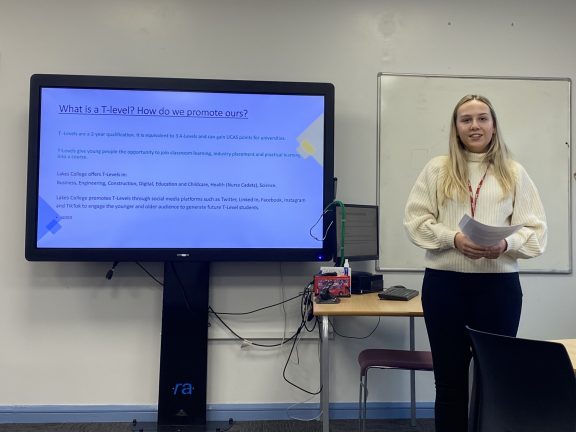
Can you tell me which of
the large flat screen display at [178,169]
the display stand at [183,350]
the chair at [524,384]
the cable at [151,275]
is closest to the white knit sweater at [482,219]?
the chair at [524,384]

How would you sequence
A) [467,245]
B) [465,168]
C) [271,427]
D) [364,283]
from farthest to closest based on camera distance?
1. [271,427]
2. [364,283]
3. [465,168]
4. [467,245]

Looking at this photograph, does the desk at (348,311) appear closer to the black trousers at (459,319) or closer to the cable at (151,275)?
the black trousers at (459,319)

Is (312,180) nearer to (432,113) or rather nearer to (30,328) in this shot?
(432,113)

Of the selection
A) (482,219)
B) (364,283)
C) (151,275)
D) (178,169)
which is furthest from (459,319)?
(151,275)

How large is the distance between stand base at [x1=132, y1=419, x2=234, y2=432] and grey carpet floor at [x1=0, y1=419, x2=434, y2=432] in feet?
0.08

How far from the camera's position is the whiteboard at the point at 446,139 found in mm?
2625

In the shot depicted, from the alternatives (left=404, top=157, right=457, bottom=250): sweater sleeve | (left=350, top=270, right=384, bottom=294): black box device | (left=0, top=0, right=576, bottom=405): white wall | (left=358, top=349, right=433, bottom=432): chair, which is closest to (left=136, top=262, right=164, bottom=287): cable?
(left=0, top=0, right=576, bottom=405): white wall

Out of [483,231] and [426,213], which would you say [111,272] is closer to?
[426,213]

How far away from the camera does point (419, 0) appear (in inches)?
105

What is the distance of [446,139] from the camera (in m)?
2.64

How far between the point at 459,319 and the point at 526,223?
0.44 meters

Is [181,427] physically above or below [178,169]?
below

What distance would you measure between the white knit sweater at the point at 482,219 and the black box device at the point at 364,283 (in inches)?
28.8

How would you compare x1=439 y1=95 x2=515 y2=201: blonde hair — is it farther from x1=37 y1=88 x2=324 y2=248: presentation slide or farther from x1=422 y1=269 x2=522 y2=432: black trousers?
x1=37 y1=88 x2=324 y2=248: presentation slide
